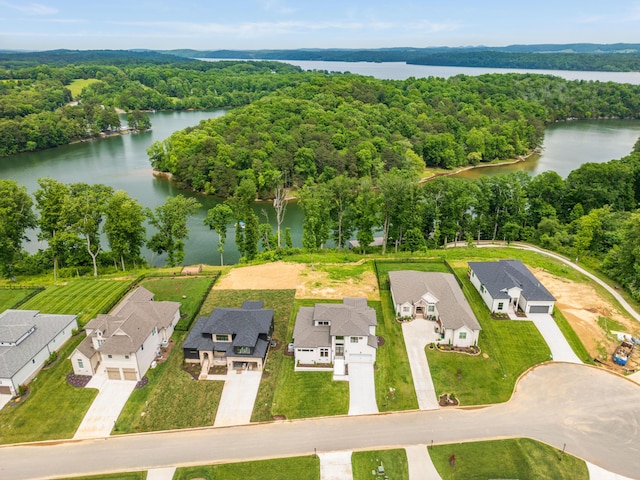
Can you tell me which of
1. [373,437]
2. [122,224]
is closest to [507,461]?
[373,437]

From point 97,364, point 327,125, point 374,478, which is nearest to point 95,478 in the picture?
point 97,364

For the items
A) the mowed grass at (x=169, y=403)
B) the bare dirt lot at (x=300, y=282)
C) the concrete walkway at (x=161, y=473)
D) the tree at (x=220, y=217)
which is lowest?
the concrete walkway at (x=161, y=473)

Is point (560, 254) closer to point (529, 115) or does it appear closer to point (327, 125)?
point (327, 125)

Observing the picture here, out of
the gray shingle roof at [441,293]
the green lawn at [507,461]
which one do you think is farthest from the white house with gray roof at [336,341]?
the green lawn at [507,461]

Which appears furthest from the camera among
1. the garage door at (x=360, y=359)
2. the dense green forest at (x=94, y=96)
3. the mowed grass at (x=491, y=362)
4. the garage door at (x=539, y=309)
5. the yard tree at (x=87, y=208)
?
the dense green forest at (x=94, y=96)

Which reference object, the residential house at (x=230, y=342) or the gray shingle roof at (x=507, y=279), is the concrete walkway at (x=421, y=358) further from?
the residential house at (x=230, y=342)

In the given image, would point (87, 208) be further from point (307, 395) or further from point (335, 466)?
point (335, 466)
